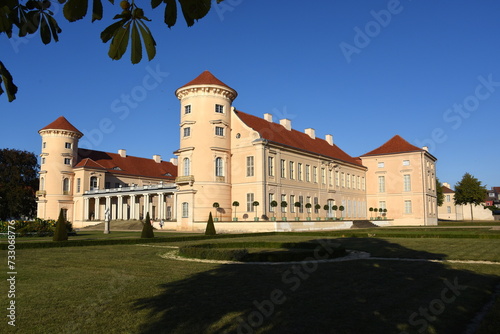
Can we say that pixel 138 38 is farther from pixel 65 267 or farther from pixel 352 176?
pixel 352 176

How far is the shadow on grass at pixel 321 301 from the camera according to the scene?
19.6ft

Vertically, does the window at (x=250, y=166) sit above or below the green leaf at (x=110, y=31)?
above

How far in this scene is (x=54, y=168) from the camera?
5934 cm

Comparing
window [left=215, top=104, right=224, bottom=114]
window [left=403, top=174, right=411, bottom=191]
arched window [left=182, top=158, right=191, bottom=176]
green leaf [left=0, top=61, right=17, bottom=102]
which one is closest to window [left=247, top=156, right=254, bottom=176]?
window [left=215, top=104, right=224, bottom=114]

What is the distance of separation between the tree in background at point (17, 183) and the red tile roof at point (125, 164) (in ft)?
25.4

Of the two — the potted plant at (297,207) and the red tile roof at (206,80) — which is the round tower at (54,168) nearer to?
the red tile roof at (206,80)

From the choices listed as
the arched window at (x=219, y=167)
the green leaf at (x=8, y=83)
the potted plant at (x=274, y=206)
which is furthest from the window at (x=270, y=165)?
the green leaf at (x=8, y=83)

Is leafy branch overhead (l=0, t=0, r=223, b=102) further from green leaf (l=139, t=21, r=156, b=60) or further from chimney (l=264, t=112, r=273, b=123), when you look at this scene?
chimney (l=264, t=112, r=273, b=123)

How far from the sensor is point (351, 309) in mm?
6891

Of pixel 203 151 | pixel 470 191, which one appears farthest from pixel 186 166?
pixel 470 191

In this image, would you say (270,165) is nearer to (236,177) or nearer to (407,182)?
(236,177)

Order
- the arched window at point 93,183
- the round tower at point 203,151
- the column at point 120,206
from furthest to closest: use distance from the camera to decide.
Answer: the arched window at point 93,183, the column at point 120,206, the round tower at point 203,151

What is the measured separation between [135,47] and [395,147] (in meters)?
61.7

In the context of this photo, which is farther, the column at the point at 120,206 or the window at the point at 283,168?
the column at the point at 120,206
